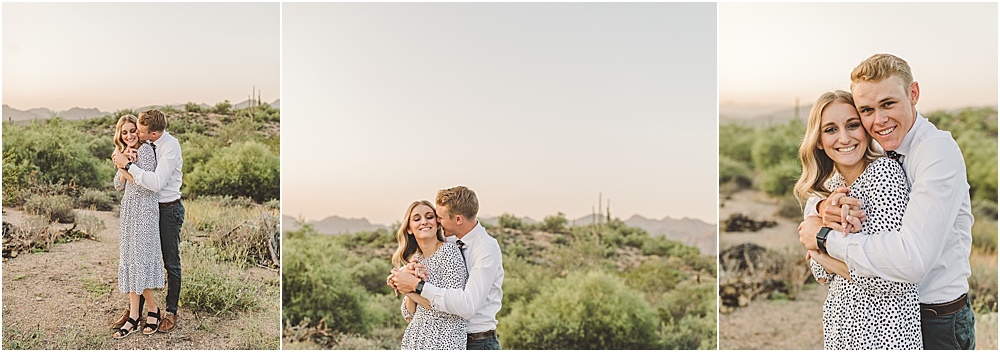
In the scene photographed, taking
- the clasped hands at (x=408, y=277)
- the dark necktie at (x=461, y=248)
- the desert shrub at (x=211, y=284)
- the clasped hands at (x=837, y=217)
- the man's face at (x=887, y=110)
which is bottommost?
the desert shrub at (x=211, y=284)

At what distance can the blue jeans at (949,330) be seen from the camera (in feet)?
9.02

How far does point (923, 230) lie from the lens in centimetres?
254

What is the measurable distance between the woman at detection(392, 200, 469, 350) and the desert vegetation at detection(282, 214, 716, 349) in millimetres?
3150

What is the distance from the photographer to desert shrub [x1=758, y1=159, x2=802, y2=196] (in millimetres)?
6777

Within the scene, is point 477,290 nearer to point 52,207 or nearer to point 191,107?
point 191,107

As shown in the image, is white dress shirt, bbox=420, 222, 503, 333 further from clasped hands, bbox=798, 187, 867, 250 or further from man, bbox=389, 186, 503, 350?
clasped hands, bbox=798, 187, 867, 250

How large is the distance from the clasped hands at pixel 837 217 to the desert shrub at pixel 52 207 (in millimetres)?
4907

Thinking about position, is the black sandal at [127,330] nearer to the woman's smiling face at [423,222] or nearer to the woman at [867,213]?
the woman's smiling face at [423,222]

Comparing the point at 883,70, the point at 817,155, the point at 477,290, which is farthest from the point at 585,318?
the point at 883,70

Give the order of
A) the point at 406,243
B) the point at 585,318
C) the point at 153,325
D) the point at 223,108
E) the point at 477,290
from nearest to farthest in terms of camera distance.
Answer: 1. the point at 477,290
2. the point at 406,243
3. the point at 153,325
4. the point at 223,108
5. the point at 585,318

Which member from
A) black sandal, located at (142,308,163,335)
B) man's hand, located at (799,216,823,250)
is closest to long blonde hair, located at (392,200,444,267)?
man's hand, located at (799,216,823,250)

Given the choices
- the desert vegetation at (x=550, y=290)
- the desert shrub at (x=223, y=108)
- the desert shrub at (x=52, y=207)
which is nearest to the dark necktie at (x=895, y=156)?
→ the desert vegetation at (x=550, y=290)

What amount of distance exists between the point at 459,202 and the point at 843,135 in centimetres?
157

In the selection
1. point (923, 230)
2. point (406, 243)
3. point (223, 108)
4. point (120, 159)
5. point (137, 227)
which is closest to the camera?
point (923, 230)
